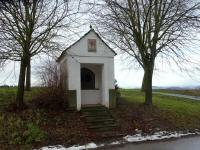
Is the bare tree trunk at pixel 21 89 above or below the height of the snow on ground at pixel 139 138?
above

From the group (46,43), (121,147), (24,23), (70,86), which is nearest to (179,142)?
(121,147)

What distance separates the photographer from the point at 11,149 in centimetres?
1323

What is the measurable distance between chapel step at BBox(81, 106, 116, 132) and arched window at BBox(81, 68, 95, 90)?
1.96 meters

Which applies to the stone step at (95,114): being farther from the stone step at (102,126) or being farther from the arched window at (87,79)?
the arched window at (87,79)

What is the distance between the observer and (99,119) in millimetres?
17328

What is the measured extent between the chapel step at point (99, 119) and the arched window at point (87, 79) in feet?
6.44

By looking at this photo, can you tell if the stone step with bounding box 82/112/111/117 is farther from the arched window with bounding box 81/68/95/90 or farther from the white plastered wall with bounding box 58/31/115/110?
the arched window with bounding box 81/68/95/90

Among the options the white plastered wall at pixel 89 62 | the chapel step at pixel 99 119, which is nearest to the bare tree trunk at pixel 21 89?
the white plastered wall at pixel 89 62

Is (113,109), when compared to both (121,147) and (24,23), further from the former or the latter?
(24,23)

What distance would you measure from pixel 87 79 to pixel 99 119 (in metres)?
3.86

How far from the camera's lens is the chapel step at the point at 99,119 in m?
16.5

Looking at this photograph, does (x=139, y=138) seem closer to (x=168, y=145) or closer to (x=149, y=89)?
(x=168, y=145)

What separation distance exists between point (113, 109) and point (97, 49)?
3.67 metres

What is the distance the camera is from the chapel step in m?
16.5
